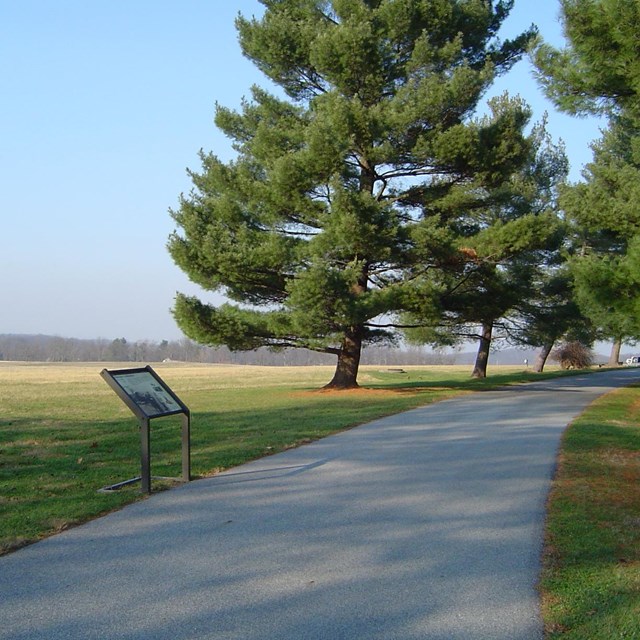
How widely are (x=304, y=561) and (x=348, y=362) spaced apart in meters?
18.6

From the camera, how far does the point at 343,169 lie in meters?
21.2

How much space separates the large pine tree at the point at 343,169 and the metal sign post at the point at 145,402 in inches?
459

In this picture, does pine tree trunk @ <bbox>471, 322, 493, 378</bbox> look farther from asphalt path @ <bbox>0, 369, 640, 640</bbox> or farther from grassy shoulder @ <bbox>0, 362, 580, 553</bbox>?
asphalt path @ <bbox>0, 369, 640, 640</bbox>

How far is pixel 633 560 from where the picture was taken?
5.32 m

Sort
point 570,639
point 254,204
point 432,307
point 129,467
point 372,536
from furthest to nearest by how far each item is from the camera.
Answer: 1. point 254,204
2. point 432,307
3. point 129,467
4. point 372,536
5. point 570,639

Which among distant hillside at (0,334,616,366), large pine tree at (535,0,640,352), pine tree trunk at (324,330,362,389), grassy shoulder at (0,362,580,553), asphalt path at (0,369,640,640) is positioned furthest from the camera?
distant hillside at (0,334,616,366)

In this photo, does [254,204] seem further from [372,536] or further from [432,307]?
[372,536]

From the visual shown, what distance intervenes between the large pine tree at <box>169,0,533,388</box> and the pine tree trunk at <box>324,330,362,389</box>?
0.05 metres

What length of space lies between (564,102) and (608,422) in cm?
613

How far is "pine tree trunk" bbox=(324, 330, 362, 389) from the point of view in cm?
2391

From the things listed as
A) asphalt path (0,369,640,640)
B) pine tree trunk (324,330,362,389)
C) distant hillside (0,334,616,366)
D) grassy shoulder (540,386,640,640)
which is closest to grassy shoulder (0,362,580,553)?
asphalt path (0,369,640,640)

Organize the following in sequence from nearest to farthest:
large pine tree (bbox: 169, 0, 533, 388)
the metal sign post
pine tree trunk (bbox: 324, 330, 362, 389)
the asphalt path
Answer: the asphalt path, the metal sign post, large pine tree (bbox: 169, 0, 533, 388), pine tree trunk (bbox: 324, 330, 362, 389)

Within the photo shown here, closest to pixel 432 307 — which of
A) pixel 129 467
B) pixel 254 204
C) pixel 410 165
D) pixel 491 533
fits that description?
pixel 410 165

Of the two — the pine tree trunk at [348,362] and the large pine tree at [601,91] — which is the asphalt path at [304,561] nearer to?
the large pine tree at [601,91]
